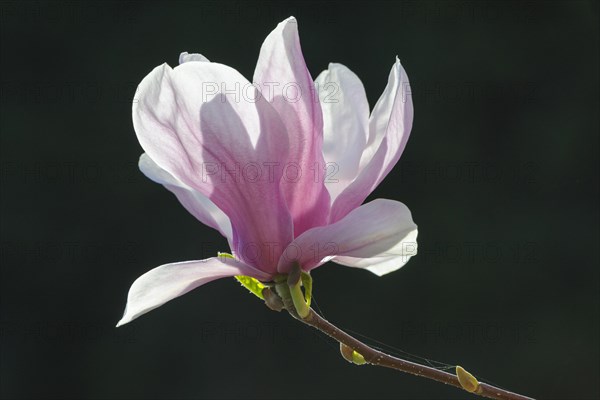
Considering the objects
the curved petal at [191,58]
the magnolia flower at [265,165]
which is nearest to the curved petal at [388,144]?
the magnolia flower at [265,165]

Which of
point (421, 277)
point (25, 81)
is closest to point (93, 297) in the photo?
point (25, 81)

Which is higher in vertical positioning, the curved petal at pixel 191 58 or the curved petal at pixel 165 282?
the curved petal at pixel 191 58

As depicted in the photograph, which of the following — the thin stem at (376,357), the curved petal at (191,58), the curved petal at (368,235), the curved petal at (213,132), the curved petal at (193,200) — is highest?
the curved petal at (191,58)

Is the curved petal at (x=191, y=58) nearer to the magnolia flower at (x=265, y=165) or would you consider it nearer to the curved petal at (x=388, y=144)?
the magnolia flower at (x=265, y=165)

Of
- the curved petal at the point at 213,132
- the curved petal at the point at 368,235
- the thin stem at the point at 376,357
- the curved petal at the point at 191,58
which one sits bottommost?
the thin stem at the point at 376,357

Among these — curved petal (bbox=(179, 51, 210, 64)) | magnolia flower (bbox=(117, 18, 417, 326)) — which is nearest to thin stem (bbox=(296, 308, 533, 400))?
magnolia flower (bbox=(117, 18, 417, 326))
